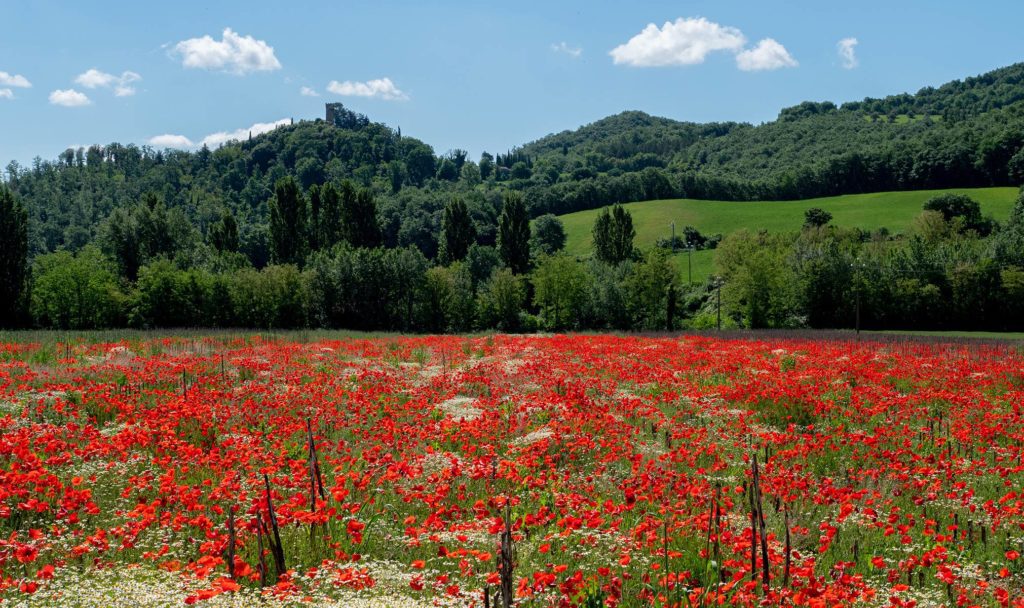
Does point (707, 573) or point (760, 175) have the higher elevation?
point (760, 175)

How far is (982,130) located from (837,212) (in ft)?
120

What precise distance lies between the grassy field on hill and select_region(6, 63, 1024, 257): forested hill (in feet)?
23.5

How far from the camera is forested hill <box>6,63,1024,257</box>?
376ft

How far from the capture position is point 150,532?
7113 mm

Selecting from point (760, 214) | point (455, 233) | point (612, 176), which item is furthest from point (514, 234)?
Answer: point (612, 176)

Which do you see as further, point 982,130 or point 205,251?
point 982,130

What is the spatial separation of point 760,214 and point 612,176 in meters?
57.0

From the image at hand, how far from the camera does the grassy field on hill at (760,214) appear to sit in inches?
3888

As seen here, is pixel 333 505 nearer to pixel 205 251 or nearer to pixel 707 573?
pixel 707 573

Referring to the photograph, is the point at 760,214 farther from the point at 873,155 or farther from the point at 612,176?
the point at 612,176

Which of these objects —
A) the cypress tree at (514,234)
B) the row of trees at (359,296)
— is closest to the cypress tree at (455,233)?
the cypress tree at (514,234)

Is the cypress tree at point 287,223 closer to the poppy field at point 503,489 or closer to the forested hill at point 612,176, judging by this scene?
the forested hill at point 612,176

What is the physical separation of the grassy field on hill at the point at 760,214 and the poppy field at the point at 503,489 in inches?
3075

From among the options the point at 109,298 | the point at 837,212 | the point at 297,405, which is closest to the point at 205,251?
the point at 109,298
